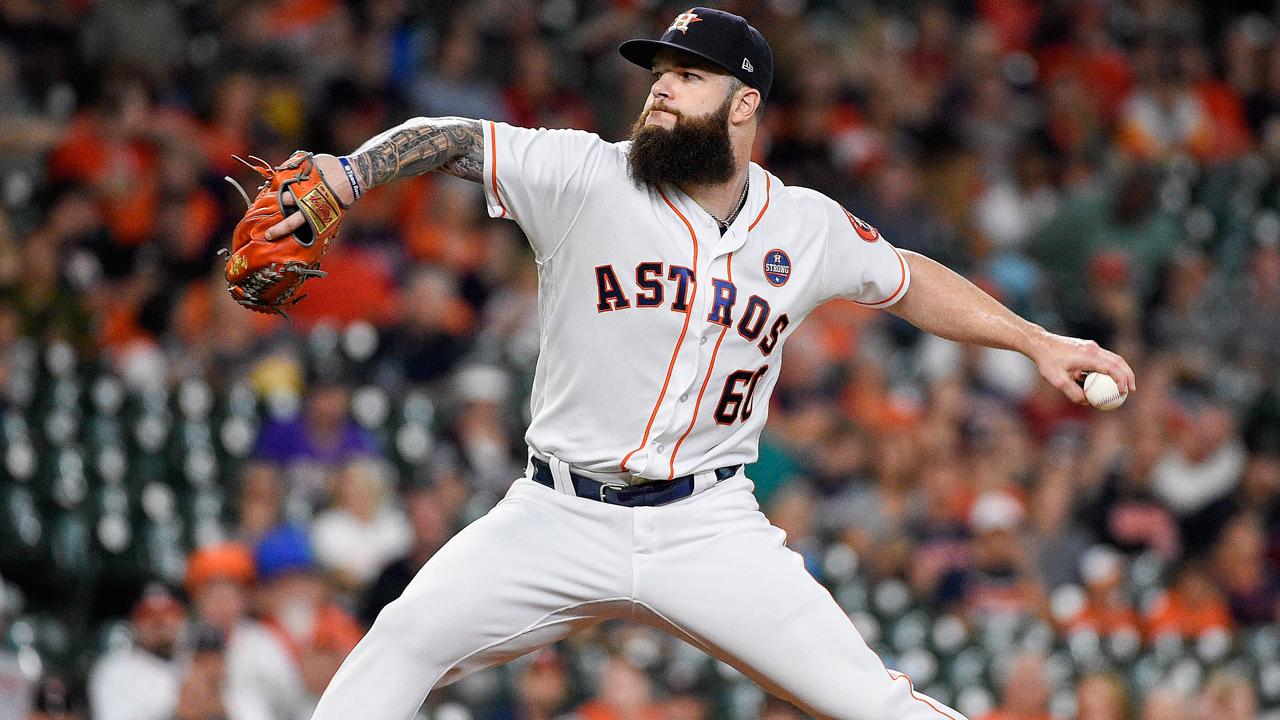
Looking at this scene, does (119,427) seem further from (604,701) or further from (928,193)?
(928,193)

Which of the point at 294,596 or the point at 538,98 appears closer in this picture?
the point at 294,596

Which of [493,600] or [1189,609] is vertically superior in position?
[493,600]

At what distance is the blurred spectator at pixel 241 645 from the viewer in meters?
6.44

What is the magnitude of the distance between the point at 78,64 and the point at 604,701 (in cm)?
461

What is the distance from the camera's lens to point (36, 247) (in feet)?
25.2

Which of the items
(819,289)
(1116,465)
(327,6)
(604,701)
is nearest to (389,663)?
(819,289)

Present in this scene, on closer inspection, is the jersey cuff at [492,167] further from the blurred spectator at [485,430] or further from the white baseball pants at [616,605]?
the blurred spectator at [485,430]

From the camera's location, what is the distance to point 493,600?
3.67m

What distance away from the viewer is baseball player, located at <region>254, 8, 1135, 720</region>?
12.1 feet

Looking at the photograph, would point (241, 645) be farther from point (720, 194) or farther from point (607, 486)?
point (720, 194)

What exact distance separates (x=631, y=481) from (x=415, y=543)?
3.48 metres

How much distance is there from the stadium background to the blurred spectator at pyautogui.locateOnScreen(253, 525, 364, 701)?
0.06 ft

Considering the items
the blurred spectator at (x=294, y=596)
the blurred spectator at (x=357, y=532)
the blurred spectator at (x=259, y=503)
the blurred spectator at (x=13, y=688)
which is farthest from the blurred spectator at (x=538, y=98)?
the blurred spectator at (x=13, y=688)

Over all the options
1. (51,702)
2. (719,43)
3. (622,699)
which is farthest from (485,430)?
(719,43)
